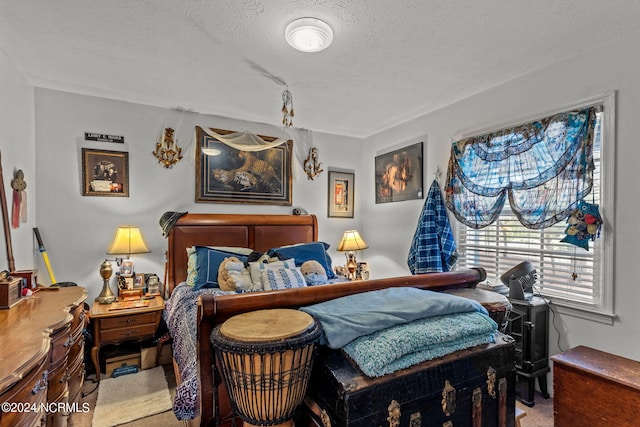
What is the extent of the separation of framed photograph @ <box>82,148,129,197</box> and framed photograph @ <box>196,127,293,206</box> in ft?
2.28

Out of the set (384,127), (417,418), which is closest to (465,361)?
(417,418)

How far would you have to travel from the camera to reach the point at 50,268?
9.21ft

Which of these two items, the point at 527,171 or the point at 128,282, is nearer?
the point at 527,171

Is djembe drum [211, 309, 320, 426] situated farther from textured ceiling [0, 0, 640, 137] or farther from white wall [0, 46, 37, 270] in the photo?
white wall [0, 46, 37, 270]

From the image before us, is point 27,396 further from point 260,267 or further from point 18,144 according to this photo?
point 18,144

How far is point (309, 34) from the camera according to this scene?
198cm

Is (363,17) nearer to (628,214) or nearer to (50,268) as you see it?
(628,214)

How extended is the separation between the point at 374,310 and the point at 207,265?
1998mm

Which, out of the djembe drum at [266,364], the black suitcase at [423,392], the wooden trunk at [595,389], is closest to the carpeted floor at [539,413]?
the wooden trunk at [595,389]

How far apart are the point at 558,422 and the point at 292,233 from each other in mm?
2799

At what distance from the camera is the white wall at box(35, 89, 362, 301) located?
2875mm

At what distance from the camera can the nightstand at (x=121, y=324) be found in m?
2.63

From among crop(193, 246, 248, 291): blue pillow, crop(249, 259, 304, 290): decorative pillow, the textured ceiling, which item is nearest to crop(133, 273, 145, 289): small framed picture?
crop(193, 246, 248, 291): blue pillow

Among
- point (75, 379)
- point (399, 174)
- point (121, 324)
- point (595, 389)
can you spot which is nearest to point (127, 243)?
point (121, 324)
